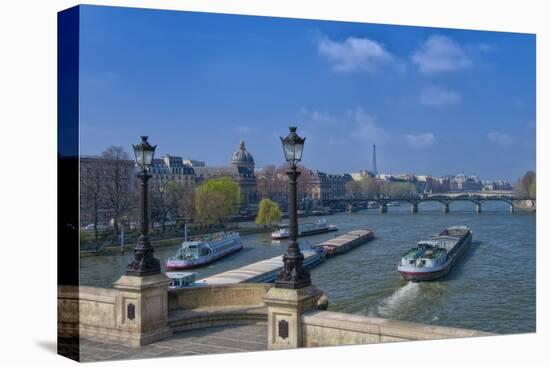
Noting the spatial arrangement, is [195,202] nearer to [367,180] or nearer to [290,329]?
[367,180]

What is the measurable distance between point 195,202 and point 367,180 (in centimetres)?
2148

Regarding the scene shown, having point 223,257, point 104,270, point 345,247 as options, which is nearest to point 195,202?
point 223,257

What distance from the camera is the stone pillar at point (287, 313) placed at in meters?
6.97

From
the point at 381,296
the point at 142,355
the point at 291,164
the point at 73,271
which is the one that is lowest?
the point at 381,296

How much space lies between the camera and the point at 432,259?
2488 cm

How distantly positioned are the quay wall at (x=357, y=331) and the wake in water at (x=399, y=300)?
12971 millimetres

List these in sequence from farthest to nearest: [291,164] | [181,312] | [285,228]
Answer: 1. [285,228]
2. [181,312]
3. [291,164]

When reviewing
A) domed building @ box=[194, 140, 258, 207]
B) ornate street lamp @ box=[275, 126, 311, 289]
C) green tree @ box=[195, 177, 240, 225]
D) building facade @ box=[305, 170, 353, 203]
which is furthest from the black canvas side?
building facade @ box=[305, 170, 353, 203]

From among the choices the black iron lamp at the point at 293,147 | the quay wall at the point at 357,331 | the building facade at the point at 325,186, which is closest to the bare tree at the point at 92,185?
the black iron lamp at the point at 293,147

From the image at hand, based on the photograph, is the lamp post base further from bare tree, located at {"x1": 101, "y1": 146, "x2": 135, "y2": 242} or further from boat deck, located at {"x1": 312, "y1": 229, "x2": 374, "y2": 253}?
boat deck, located at {"x1": 312, "y1": 229, "x2": 374, "y2": 253}

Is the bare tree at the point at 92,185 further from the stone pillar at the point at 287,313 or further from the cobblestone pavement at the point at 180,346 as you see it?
the stone pillar at the point at 287,313

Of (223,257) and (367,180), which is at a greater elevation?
(367,180)

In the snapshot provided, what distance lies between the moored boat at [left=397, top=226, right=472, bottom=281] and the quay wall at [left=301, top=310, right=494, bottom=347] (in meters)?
18.0

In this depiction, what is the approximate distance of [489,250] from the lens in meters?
28.3
